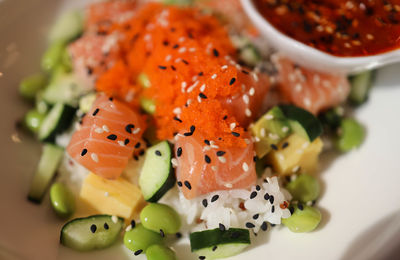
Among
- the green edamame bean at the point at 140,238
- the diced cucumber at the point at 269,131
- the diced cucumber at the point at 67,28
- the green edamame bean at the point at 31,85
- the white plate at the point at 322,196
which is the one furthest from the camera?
the diced cucumber at the point at 67,28

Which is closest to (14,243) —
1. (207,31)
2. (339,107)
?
(207,31)

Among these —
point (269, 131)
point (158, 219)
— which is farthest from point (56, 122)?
point (269, 131)

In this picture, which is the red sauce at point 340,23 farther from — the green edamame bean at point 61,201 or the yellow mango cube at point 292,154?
the green edamame bean at point 61,201

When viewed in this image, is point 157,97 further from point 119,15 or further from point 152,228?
point 119,15

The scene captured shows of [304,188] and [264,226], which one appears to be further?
[304,188]

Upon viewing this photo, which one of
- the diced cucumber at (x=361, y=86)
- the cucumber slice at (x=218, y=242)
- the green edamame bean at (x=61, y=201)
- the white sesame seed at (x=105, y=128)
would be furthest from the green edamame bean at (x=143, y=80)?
the diced cucumber at (x=361, y=86)

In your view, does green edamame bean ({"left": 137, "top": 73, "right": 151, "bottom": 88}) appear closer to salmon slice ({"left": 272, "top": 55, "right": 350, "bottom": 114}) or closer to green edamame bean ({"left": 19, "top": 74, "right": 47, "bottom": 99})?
green edamame bean ({"left": 19, "top": 74, "right": 47, "bottom": 99})

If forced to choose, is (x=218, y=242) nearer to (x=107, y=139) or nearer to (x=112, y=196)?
(x=112, y=196)

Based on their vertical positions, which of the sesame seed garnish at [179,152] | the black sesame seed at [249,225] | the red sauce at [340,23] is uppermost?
the red sauce at [340,23]
